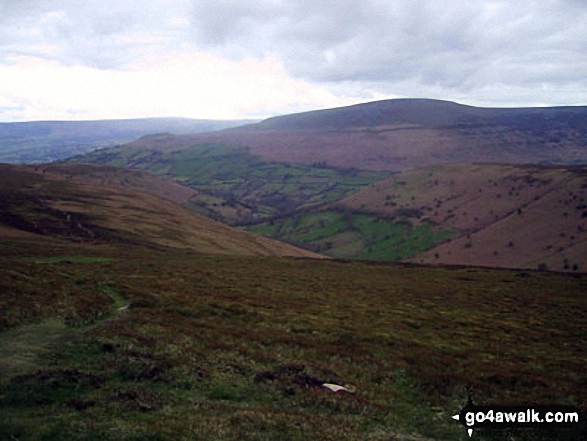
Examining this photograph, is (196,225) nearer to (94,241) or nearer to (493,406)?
(94,241)

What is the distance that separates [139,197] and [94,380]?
136 metres

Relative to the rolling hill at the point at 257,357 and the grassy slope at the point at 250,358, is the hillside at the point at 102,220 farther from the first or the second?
the grassy slope at the point at 250,358

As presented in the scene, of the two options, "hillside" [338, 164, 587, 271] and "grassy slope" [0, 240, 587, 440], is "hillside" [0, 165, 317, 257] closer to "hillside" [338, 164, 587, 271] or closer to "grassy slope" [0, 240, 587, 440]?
"grassy slope" [0, 240, 587, 440]

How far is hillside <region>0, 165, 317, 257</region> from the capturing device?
85.7m

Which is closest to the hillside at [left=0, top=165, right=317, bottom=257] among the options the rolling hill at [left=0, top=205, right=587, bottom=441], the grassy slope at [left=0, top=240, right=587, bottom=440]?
the rolling hill at [left=0, top=205, right=587, bottom=441]

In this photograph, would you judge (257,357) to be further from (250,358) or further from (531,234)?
(531,234)

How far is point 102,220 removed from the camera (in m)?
102

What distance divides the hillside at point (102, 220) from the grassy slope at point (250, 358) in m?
44.1

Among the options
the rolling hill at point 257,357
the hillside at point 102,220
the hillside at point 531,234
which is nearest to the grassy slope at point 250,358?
the rolling hill at point 257,357

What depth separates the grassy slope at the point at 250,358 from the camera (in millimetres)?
14312

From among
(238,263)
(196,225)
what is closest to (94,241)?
(238,263)

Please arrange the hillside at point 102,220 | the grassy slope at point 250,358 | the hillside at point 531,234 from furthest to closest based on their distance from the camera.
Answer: the hillside at point 531,234 < the hillside at point 102,220 < the grassy slope at point 250,358

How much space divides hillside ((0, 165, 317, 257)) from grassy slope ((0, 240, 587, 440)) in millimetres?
44064

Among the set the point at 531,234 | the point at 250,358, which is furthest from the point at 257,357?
the point at 531,234
